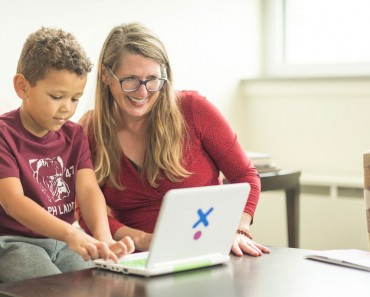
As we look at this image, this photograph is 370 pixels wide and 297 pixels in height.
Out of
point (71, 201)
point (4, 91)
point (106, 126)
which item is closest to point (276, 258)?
point (71, 201)

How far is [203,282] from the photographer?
1394mm

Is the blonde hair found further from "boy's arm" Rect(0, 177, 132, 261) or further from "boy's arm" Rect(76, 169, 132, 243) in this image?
"boy's arm" Rect(0, 177, 132, 261)

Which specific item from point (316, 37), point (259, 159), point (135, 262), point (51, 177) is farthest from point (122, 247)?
point (316, 37)

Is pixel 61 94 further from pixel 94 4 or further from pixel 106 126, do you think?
pixel 94 4

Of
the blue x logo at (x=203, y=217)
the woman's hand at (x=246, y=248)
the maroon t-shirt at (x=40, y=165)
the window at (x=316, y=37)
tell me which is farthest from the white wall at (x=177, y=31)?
the blue x logo at (x=203, y=217)

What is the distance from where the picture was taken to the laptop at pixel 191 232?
139 cm

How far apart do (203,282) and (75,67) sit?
613 millimetres

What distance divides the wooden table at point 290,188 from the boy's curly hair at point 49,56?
1294mm

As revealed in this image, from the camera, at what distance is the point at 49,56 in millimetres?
1714

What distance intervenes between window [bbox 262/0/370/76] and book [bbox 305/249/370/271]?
6.09 feet

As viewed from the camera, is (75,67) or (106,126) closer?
(75,67)

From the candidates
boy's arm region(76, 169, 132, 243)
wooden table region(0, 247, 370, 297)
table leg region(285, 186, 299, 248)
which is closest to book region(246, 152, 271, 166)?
table leg region(285, 186, 299, 248)

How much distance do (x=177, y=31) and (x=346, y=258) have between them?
5.92 feet

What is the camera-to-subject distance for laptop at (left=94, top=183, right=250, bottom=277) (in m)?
1.39
